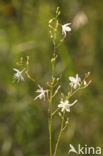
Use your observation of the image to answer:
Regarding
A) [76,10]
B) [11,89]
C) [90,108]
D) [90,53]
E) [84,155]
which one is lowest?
[84,155]

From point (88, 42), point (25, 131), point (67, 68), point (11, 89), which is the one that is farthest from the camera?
point (88, 42)

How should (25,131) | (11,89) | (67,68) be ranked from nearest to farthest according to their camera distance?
(67,68), (25,131), (11,89)

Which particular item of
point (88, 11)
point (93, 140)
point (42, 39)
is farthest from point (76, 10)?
point (93, 140)

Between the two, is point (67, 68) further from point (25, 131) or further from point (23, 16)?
point (23, 16)

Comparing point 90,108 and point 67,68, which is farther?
point 90,108

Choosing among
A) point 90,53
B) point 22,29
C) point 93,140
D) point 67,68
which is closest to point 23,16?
point 22,29

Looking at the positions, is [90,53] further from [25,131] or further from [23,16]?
[25,131]

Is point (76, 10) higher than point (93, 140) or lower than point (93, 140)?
higher
